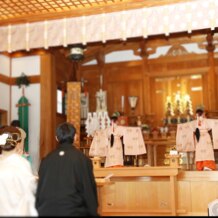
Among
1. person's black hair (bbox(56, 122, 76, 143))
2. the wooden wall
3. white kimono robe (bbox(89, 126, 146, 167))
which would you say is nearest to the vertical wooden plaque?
white kimono robe (bbox(89, 126, 146, 167))

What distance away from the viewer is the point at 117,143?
26.9 ft

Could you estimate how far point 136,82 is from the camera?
37.5 feet

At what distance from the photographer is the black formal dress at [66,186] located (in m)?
2.98

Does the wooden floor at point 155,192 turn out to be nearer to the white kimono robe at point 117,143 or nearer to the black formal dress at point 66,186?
the white kimono robe at point 117,143

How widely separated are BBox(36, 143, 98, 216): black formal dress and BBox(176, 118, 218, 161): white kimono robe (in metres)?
4.99

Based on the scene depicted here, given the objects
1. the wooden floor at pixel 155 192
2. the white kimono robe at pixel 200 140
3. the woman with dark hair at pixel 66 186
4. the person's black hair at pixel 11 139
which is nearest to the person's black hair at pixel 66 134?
the woman with dark hair at pixel 66 186

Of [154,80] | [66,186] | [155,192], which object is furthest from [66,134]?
[154,80]

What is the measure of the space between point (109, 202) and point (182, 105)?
5.16m

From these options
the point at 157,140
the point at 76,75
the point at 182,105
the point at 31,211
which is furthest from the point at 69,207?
the point at 76,75

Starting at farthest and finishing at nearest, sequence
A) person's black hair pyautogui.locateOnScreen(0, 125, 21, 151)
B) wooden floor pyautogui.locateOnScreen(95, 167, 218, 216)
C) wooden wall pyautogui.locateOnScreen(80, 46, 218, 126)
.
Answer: wooden wall pyautogui.locateOnScreen(80, 46, 218, 126) → wooden floor pyautogui.locateOnScreen(95, 167, 218, 216) → person's black hair pyautogui.locateOnScreen(0, 125, 21, 151)

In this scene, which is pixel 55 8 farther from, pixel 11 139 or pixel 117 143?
pixel 11 139

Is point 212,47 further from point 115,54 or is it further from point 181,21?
point 181,21

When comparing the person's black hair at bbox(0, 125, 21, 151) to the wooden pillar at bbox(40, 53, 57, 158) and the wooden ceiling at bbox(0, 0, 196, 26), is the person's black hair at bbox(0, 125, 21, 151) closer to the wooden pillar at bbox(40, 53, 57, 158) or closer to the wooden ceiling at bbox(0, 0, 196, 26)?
the wooden ceiling at bbox(0, 0, 196, 26)

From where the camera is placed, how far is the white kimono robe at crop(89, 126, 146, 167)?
8.16 m
